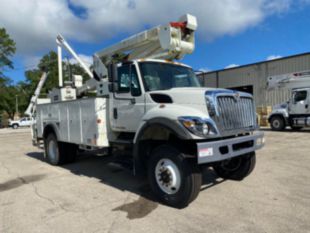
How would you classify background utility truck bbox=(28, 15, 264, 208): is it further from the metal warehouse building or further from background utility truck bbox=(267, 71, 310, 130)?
the metal warehouse building

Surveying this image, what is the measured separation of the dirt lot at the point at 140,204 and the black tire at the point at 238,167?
18 centimetres

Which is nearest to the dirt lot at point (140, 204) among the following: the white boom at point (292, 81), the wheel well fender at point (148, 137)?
the wheel well fender at point (148, 137)

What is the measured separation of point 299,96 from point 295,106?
0.64 metres

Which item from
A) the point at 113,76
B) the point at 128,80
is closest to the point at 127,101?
the point at 128,80

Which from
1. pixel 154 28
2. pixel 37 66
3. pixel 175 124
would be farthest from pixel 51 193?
pixel 37 66

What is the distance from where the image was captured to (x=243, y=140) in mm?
4043

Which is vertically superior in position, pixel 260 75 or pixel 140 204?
pixel 260 75

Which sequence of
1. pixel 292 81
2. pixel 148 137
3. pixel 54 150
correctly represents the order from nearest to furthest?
1. pixel 148 137
2. pixel 54 150
3. pixel 292 81

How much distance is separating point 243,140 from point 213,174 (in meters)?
1.94

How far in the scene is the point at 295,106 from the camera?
48.7 ft

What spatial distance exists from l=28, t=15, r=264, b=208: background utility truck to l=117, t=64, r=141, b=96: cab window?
0.06 feet

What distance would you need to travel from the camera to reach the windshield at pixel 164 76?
15.4 feet

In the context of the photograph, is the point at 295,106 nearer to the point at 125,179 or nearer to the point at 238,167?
the point at 238,167

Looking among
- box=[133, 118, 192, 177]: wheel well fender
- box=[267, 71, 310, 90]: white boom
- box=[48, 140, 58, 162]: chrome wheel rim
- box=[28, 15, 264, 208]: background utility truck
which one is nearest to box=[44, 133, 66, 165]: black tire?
box=[48, 140, 58, 162]: chrome wheel rim
